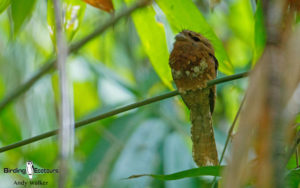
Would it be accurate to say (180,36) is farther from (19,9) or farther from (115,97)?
(115,97)

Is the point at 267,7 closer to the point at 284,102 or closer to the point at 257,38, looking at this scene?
the point at 284,102

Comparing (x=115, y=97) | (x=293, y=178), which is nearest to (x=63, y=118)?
(x=293, y=178)

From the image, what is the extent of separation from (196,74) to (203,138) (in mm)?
272

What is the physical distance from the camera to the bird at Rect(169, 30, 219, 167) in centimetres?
197

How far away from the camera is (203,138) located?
1933 millimetres

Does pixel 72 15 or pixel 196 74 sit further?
pixel 196 74

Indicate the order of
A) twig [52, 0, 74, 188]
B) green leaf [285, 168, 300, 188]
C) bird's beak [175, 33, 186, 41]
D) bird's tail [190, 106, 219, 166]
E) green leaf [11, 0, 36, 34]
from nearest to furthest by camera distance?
twig [52, 0, 74, 188] < green leaf [285, 168, 300, 188] < green leaf [11, 0, 36, 34] < bird's tail [190, 106, 219, 166] < bird's beak [175, 33, 186, 41]

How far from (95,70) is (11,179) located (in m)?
0.97

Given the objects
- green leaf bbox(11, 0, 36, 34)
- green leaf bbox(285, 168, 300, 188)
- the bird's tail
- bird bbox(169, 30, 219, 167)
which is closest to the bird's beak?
bird bbox(169, 30, 219, 167)

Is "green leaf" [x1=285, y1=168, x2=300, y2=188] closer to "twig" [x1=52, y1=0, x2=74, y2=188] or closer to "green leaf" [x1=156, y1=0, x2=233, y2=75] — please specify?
"green leaf" [x1=156, y1=0, x2=233, y2=75]

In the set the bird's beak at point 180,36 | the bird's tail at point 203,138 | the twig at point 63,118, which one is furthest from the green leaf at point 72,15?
the twig at point 63,118

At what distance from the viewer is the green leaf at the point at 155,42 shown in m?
1.97

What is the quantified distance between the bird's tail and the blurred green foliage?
0.66 feet

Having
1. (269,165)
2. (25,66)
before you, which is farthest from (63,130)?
(25,66)
